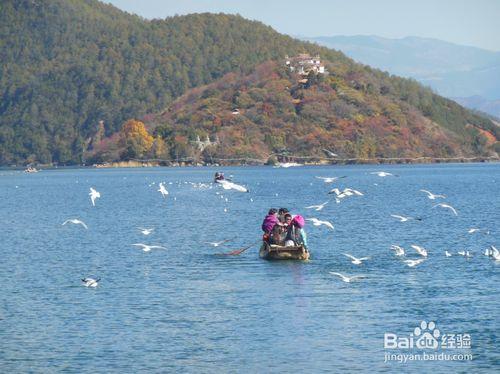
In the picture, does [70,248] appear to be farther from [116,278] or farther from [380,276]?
[380,276]

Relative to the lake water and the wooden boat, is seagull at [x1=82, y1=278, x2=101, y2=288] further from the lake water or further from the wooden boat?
the wooden boat

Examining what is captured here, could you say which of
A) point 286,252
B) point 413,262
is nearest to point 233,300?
point 286,252

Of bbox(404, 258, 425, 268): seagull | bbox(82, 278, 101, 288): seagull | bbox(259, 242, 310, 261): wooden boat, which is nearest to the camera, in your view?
bbox(82, 278, 101, 288): seagull

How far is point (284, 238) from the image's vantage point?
48.0 metres

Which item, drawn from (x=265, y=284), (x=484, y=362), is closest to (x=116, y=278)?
(x=265, y=284)

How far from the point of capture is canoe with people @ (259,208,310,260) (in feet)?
155

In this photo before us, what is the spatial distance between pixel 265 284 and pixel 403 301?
6482 millimetres

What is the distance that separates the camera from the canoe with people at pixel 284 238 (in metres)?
47.3

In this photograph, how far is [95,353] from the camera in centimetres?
3094

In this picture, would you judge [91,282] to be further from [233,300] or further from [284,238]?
[284,238]

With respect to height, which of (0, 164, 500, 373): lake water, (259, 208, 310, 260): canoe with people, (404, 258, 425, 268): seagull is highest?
(259, 208, 310, 260): canoe with people

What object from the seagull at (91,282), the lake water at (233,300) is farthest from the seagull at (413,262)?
the seagull at (91,282)

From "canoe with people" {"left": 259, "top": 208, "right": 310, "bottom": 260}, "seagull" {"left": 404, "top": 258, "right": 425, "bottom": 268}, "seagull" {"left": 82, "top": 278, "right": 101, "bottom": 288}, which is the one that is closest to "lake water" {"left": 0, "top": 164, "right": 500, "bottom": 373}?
"seagull" {"left": 404, "top": 258, "right": 425, "bottom": 268}

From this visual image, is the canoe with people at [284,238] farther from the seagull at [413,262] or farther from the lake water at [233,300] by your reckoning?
the seagull at [413,262]
